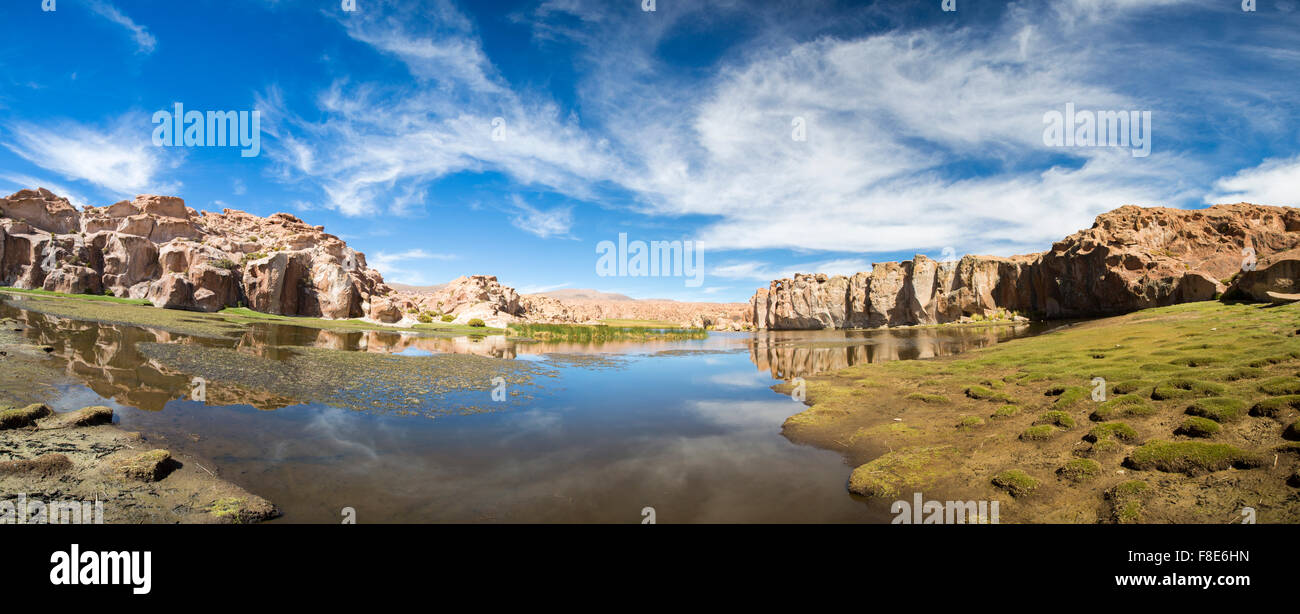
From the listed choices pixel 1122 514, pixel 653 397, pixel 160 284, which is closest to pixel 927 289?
pixel 653 397

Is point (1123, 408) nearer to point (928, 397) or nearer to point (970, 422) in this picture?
point (970, 422)

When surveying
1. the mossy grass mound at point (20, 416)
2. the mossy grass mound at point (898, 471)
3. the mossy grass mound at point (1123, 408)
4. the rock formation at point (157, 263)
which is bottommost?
the mossy grass mound at point (898, 471)

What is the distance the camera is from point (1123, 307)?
175 feet

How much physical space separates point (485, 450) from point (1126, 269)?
249 feet

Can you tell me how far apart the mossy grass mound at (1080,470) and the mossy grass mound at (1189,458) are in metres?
0.65

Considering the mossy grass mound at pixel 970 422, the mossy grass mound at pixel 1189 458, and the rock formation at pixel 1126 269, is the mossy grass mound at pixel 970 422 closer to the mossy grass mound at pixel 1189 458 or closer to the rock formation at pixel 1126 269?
the mossy grass mound at pixel 1189 458

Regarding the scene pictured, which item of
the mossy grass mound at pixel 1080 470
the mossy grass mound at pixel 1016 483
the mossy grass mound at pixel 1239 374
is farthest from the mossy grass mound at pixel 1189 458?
the mossy grass mound at pixel 1239 374

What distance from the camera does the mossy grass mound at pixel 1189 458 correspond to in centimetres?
805

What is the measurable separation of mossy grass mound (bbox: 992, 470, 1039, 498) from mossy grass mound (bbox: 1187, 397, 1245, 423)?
4.86 m

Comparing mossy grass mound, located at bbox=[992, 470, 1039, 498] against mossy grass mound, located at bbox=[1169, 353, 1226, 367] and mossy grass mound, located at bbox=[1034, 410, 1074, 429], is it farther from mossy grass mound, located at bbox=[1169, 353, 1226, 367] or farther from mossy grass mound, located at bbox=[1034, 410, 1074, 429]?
mossy grass mound, located at bbox=[1169, 353, 1226, 367]

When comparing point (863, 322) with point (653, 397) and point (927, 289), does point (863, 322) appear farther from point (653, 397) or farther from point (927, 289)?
point (653, 397)

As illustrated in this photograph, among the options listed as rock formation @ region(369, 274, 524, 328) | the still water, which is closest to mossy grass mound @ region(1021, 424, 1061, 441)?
the still water

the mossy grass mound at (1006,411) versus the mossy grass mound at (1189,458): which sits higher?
the mossy grass mound at (1189,458)
